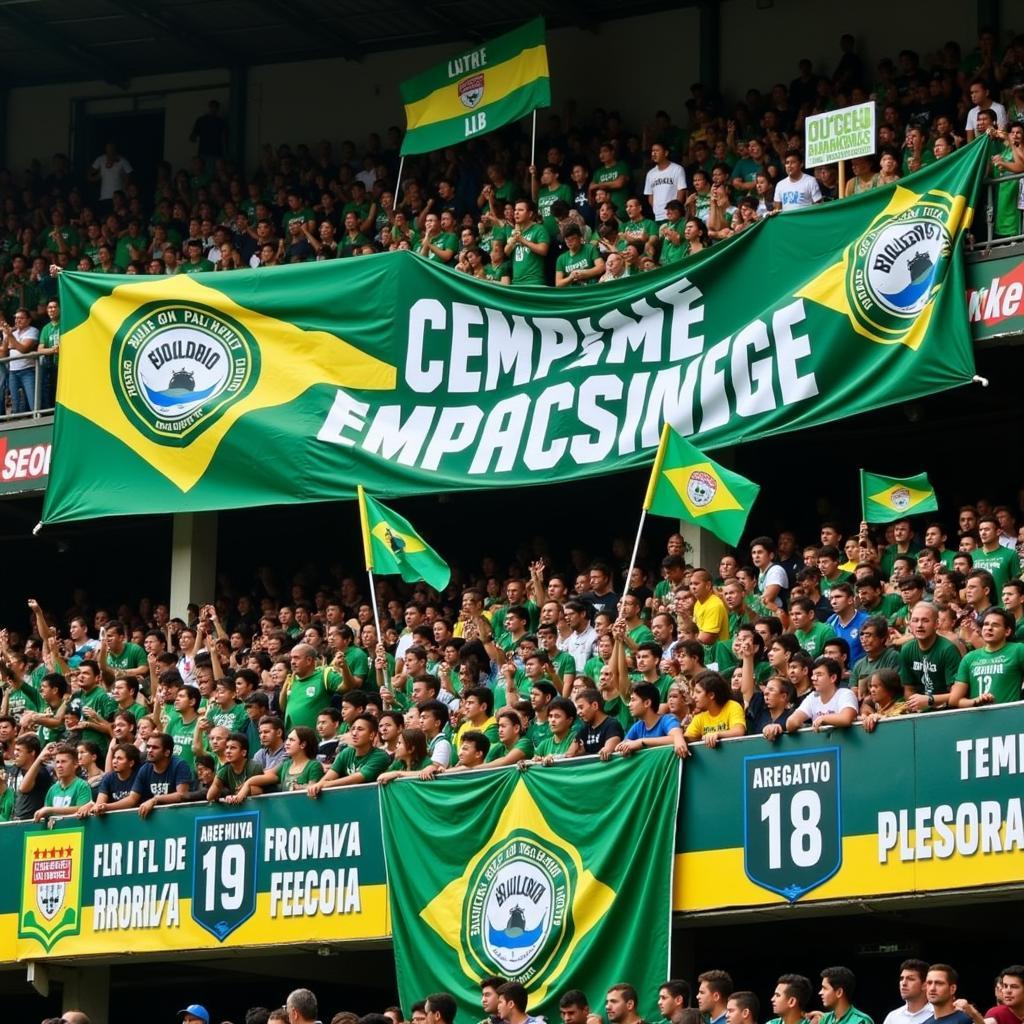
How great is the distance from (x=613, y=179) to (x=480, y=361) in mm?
3176

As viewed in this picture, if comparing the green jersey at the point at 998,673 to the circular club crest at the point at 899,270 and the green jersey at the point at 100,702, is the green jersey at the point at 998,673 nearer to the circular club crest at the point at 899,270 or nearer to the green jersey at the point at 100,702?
the circular club crest at the point at 899,270

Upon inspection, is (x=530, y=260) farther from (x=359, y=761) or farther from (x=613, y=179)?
(x=359, y=761)

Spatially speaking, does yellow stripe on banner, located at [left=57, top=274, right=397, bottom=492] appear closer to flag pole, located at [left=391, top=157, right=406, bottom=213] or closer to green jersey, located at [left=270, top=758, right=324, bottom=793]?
flag pole, located at [left=391, top=157, right=406, bottom=213]

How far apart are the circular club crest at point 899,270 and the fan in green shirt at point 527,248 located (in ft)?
12.5

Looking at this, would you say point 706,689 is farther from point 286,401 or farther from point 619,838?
point 286,401

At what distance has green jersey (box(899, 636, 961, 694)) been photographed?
14.4 metres

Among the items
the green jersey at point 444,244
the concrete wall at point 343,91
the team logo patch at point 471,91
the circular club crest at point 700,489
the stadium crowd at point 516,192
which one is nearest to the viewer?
the circular club crest at point 700,489

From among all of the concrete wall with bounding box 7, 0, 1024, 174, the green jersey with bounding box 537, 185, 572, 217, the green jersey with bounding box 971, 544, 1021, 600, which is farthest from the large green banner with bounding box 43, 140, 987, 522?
the concrete wall with bounding box 7, 0, 1024, 174

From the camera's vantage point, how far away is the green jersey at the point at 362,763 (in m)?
16.5

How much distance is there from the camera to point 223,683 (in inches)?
722

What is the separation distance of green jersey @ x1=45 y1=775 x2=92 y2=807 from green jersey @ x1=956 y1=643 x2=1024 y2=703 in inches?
279

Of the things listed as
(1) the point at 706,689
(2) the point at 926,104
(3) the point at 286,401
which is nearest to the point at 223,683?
(3) the point at 286,401

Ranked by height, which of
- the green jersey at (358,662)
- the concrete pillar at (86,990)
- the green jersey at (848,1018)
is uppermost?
the green jersey at (358,662)

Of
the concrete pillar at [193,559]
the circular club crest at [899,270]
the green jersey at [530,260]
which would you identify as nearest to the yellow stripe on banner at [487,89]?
the green jersey at [530,260]
